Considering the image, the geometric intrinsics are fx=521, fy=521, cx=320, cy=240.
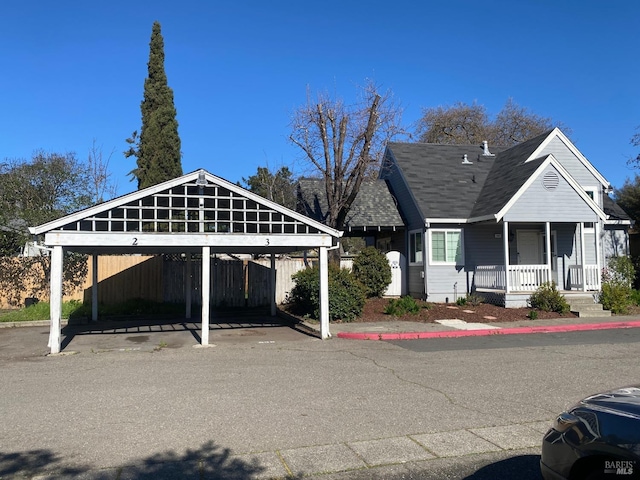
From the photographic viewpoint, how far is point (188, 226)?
12.6 meters

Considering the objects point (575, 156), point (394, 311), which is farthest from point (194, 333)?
point (575, 156)

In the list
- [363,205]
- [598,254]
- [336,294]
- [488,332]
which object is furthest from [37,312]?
[598,254]

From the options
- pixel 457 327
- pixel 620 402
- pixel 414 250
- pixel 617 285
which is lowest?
pixel 457 327

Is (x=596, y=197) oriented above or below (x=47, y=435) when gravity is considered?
above

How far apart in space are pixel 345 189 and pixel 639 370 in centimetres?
1318

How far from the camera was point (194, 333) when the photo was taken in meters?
14.7

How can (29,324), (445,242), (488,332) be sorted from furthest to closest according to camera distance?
(445,242) < (29,324) < (488,332)

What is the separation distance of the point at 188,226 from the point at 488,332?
8569 mm

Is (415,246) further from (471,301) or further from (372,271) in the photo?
(471,301)

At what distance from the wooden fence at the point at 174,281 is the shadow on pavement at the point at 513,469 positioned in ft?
54.5

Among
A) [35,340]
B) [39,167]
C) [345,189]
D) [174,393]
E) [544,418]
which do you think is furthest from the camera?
[39,167]

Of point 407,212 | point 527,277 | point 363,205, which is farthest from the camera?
point 363,205

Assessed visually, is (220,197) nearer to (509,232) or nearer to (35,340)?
(35,340)

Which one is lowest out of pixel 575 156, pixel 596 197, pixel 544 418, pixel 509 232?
pixel 544 418
